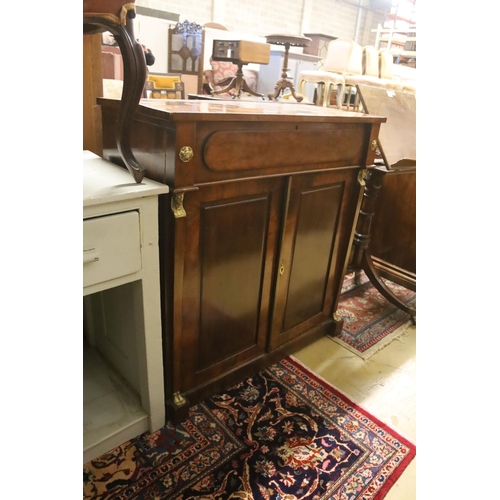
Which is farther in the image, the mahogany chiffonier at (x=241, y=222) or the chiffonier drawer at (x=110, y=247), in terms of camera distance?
the mahogany chiffonier at (x=241, y=222)

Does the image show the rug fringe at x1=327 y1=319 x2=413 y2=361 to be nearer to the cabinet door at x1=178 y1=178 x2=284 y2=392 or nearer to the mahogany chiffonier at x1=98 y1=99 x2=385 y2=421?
the mahogany chiffonier at x1=98 y1=99 x2=385 y2=421

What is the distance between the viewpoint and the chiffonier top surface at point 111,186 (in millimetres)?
1010

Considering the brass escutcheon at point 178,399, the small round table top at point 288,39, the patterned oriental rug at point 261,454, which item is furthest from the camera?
the small round table top at point 288,39

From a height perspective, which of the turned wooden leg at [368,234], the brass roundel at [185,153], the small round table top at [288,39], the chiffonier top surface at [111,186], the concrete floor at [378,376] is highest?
the small round table top at [288,39]

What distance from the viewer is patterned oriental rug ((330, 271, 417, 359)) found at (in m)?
2.06

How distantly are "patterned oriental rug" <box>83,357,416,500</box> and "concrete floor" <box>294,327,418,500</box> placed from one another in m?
0.06

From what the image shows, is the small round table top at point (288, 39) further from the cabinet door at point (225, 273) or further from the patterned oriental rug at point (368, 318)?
the patterned oriental rug at point (368, 318)

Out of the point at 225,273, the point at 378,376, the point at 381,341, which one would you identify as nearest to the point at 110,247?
the point at 225,273

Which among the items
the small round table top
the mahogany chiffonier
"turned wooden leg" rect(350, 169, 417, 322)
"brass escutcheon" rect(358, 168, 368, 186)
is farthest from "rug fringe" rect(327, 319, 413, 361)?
the small round table top

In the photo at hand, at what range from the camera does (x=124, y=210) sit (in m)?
1.07

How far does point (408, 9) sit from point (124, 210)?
38.0 ft

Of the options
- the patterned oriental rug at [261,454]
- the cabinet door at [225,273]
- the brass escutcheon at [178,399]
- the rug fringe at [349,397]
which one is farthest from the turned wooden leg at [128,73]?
the rug fringe at [349,397]

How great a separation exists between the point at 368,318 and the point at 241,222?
126cm

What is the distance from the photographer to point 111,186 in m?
1.09
